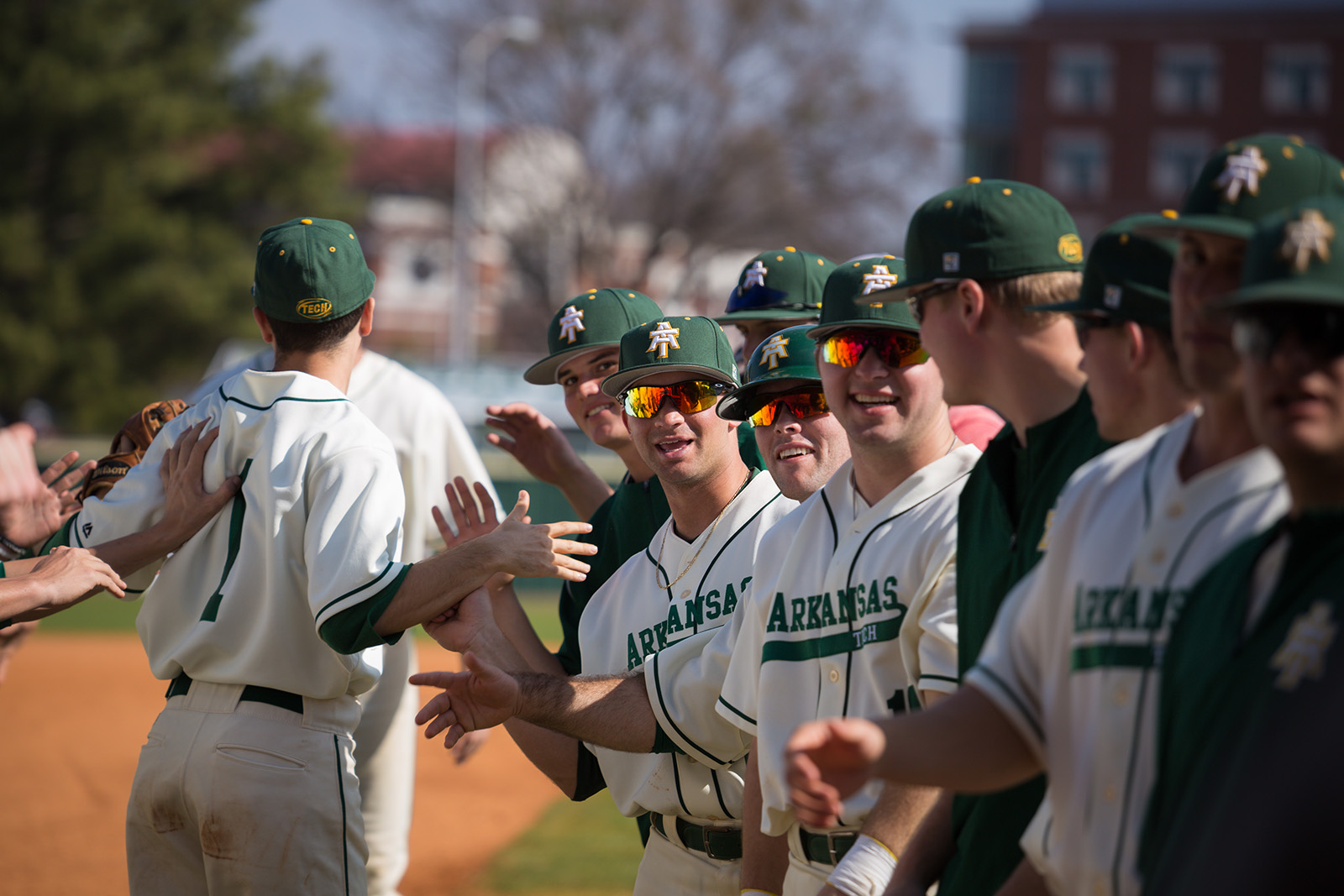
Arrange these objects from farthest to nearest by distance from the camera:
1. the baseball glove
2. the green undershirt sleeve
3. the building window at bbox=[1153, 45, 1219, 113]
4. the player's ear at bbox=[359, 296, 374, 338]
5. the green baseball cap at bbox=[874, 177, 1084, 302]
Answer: the building window at bbox=[1153, 45, 1219, 113], the baseball glove, the player's ear at bbox=[359, 296, 374, 338], the green undershirt sleeve, the green baseball cap at bbox=[874, 177, 1084, 302]

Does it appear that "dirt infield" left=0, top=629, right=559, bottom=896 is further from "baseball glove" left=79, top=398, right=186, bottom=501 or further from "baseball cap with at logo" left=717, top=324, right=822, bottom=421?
"baseball cap with at logo" left=717, top=324, right=822, bottom=421

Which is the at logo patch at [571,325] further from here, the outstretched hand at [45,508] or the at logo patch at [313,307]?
the outstretched hand at [45,508]

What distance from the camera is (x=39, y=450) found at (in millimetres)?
16672

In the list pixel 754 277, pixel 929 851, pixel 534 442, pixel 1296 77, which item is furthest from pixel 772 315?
pixel 1296 77

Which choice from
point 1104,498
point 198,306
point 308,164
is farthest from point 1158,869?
point 308,164

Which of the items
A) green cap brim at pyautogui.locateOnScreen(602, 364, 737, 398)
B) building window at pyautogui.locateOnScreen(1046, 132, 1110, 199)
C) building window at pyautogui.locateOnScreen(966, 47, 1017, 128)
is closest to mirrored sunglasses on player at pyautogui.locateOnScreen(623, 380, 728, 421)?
green cap brim at pyautogui.locateOnScreen(602, 364, 737, 398)

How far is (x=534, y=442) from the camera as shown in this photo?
181 inches

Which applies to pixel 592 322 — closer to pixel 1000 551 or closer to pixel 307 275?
pixel 307 275

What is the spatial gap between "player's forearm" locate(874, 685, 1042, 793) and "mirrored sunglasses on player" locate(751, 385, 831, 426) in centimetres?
159

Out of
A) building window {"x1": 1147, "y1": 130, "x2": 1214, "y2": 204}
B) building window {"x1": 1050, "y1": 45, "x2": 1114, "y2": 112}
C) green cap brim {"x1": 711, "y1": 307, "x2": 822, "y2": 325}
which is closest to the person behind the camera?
green cap brim {"x1": 711, "y1": 307, "x2": 822, "y2": 325}

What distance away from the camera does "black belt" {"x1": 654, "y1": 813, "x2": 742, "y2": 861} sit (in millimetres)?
3186

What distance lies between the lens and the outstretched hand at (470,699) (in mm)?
2980

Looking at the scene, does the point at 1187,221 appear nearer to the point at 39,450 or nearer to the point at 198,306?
the point at 39,450

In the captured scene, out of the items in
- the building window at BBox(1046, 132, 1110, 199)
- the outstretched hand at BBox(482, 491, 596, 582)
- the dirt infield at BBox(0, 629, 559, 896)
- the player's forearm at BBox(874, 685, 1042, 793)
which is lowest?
the dirt infield at BBox(0, 629, 559, 896)
